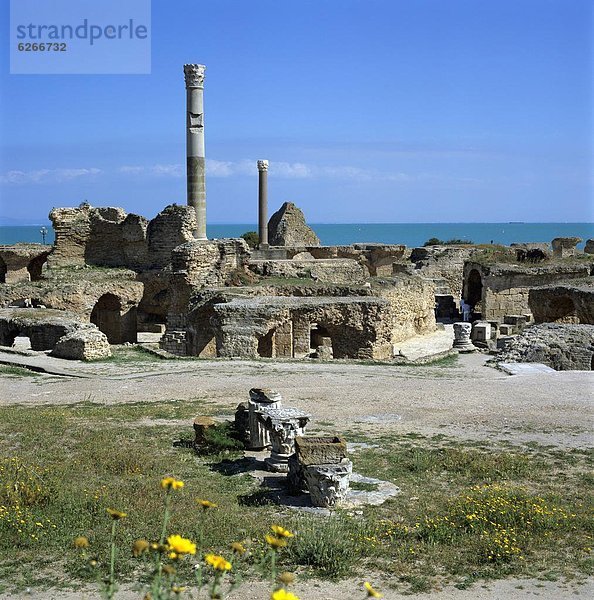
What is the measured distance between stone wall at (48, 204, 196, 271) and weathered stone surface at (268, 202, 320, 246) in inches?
605

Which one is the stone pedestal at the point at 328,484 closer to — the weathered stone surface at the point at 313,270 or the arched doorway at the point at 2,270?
the weathered stone surface at the point at 313,270

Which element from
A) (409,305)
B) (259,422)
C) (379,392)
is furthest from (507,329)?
(259,422)

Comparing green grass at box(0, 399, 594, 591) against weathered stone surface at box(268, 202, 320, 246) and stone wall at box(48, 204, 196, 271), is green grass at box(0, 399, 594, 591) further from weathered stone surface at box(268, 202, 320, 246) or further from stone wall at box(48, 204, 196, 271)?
weathered stone surface at box(268, 202, 320, 246)

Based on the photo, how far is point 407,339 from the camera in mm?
28625

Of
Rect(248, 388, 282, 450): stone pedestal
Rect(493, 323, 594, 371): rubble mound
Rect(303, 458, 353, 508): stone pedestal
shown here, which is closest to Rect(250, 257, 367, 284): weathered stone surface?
Rect(493, 323, 594, 371): rubble mound

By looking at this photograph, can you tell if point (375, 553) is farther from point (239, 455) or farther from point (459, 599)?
point (239, 455)

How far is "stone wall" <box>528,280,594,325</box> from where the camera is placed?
83.9 ft

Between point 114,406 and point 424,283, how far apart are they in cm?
1845

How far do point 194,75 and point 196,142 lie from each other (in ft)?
9.45

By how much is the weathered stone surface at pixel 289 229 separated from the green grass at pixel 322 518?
37229 mm

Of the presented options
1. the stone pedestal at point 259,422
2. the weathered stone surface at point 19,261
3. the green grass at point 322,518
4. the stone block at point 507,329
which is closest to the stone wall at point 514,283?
the stone block at point 507,329

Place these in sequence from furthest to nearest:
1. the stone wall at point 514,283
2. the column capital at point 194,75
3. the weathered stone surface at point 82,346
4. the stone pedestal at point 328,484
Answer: the column capital at point 194,75, the stone wall at point 514,283, the weathered stone surface at point 82,346, the stone pedestal at point 328,484

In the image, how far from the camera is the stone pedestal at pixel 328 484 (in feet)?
29.7

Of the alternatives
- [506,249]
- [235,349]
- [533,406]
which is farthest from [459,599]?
[506,249]
